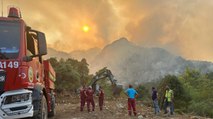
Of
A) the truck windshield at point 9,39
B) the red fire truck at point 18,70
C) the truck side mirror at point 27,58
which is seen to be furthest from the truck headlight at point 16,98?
the truck windshield at point 9,39

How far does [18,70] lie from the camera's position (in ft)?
28.6

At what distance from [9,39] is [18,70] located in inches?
37.8

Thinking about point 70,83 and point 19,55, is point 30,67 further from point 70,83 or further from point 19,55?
point 70,83

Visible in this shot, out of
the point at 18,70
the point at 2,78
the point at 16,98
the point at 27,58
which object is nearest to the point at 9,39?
the point at 27,58

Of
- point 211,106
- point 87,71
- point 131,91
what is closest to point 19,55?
point 131,91

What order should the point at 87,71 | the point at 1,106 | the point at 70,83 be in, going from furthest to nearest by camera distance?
the point at 87,71 < the point at 70,83 < the point at 1,106

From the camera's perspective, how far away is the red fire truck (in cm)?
848

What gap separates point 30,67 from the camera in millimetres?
9281

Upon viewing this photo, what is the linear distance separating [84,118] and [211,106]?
1416 inches

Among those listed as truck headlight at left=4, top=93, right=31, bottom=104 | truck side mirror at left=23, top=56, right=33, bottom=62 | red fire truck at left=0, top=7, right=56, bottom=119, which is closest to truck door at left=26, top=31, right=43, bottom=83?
red fire truck at left=0, top=7, right=56, bottom=119

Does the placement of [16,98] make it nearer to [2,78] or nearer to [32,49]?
[2,78]

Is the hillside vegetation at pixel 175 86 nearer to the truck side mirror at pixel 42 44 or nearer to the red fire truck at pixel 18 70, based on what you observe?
the red fire truck at pixel 18 70

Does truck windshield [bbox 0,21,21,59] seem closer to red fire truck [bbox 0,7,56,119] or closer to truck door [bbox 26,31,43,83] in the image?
red fire truck [bbox 0,7,56,119]

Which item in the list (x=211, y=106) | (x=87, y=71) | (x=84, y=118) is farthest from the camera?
(x=87, y=71)
